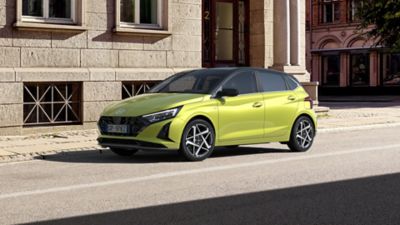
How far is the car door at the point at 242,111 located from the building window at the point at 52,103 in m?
5.82

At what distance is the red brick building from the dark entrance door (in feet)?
91.4

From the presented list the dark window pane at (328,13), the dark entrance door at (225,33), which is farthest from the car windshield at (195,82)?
the dark window pane at (328,13)

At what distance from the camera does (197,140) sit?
1088 cm

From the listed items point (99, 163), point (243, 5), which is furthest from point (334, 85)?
point (99, 163)

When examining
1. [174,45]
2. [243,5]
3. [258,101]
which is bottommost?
[258,101]

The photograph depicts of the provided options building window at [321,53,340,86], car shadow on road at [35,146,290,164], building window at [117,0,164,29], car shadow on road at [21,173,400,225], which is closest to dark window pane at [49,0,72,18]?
building window at [117,0,164,29]

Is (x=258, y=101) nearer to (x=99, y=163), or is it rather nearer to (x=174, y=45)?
(x=99, y=163)

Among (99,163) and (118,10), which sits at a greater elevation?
(118,10)

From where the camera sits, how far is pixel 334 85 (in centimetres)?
5162

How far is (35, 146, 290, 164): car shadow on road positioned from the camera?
1127 cm

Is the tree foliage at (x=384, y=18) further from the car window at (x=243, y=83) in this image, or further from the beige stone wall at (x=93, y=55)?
the car window at (x=243, y=83)

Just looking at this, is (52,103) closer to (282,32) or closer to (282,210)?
(282,32)

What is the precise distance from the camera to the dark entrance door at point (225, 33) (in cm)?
2078

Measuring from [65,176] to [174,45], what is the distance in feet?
30.3
